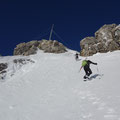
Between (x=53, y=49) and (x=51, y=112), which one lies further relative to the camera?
(x=53, y=49)

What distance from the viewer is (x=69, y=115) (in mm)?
6941

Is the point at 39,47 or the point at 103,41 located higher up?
the point at 39,47

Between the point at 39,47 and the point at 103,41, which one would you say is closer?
the point at 103,41

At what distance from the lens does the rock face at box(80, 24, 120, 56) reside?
3645cm

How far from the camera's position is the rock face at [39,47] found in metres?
49.5

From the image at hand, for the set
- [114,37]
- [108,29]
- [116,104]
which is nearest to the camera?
[116,104]

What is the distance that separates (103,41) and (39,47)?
2315cm

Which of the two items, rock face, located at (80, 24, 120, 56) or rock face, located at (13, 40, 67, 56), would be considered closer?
rock face, located at (80, 24, 120, 56)

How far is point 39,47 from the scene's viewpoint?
175 feet

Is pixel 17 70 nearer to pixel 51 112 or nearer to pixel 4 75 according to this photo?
pixel 4 75

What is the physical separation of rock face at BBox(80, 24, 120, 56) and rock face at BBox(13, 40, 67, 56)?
9.63m

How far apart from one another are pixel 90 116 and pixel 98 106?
1099 millimetres

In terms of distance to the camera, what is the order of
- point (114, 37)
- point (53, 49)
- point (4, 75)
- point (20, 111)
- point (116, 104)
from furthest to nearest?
1. point (53, 49)
2. point (114, 37)
3. point (4, 75)
4. point (20, 111)
5. point (116, 104)

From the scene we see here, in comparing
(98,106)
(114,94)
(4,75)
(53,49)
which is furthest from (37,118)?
(53,49)
